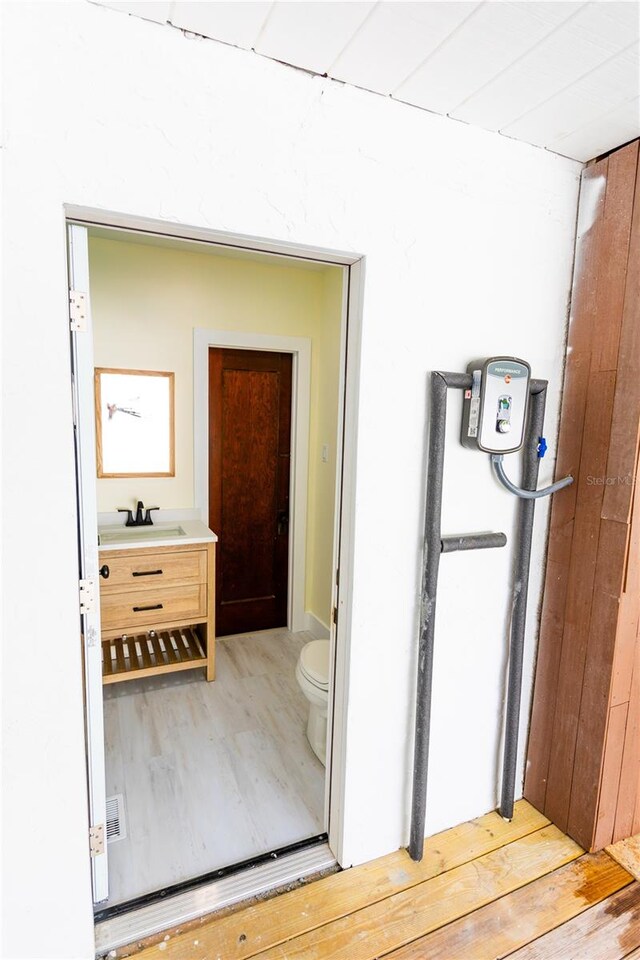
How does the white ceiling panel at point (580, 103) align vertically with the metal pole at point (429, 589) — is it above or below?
above

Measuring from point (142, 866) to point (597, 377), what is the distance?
7.68ft

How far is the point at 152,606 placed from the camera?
280cm

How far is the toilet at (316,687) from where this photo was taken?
2244mm

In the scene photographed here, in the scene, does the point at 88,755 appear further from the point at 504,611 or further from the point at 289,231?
the point at 289,231

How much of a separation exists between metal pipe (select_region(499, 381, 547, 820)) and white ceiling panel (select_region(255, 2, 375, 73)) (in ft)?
3.75

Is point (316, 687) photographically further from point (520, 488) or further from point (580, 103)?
point (580, 103)

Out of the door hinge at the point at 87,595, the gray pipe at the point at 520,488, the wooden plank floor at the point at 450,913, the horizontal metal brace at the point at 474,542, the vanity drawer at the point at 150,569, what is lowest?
the wooden plank floor at the point at 450,913

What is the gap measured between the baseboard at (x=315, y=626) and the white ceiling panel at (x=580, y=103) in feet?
9.70

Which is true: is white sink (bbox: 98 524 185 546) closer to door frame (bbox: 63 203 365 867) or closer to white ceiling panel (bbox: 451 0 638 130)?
door frame (bbox: 63 203 365 867)

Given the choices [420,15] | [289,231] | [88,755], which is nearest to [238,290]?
[289,231]

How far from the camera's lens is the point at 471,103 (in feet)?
4.84

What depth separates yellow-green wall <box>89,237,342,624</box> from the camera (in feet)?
9.85

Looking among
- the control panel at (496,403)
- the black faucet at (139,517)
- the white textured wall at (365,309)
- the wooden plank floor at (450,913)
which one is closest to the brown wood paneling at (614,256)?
the white textured wall at (365,309)

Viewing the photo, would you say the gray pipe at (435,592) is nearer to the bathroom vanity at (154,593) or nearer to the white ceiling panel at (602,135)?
the white ceiling panel at (602,135)
